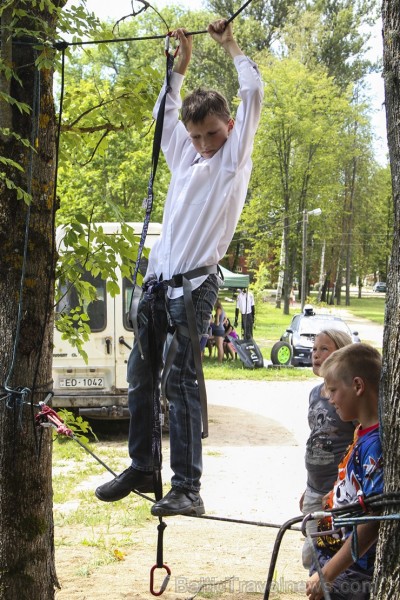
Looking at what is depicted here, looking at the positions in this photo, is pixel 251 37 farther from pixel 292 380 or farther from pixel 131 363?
pixel 131 363

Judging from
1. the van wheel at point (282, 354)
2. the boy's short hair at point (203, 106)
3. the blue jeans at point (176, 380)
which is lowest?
the van wheel at point (282, 354)

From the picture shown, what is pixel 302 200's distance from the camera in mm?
47062

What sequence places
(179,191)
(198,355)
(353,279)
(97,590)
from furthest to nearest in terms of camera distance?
(353,279) < (97,590) < (179,191) < (198,355)

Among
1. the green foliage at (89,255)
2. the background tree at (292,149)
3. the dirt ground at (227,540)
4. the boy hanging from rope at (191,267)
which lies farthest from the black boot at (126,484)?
the background tree at (292,149)

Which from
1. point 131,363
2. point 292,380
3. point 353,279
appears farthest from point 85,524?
point 353,279

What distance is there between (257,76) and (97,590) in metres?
4.37

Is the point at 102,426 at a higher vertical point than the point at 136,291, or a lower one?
lower

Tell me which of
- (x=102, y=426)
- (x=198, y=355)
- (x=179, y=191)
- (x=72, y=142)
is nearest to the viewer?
(x=198, y=355)

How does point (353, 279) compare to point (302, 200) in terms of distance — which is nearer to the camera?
point (302, 200)

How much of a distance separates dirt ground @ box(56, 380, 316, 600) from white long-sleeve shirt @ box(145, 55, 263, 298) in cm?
115

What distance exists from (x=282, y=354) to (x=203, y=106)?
61.5ft

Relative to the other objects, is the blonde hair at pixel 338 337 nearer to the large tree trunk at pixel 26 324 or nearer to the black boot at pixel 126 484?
the black boot at pixel 126 484

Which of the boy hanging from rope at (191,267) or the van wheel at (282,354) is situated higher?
the boy hanging from rope at (191,267)

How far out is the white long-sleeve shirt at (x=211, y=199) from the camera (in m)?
3.44
